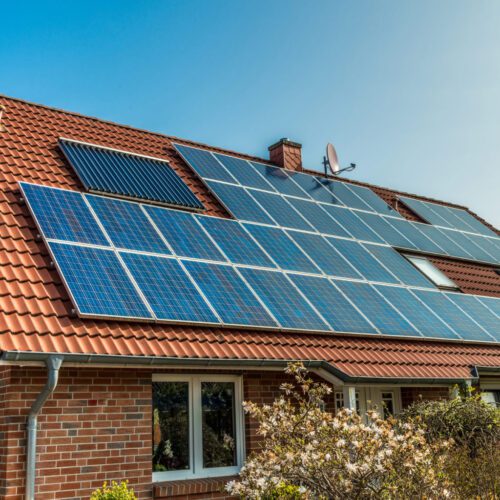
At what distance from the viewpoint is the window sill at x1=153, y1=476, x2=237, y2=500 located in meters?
8.95

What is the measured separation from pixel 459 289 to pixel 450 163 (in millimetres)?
3061

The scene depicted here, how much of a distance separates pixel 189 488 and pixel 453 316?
734 cm

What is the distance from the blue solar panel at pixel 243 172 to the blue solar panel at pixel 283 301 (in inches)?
155

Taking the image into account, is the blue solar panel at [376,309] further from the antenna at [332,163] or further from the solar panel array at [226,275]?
the antenna at [332,163]

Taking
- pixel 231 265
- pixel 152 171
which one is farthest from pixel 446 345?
pixel 152 171

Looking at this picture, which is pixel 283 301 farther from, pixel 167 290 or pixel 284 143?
pixel 284 143

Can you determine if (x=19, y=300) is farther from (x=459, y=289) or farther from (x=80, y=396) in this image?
(x=459, y=289)

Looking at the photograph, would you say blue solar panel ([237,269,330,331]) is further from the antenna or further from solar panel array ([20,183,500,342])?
the antenna

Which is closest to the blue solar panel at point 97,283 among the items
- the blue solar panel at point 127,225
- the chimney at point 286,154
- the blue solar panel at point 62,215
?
the blue solar panel at point 62,215

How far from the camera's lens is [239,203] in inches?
545

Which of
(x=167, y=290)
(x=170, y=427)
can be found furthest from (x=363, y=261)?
(x=170, y=427)

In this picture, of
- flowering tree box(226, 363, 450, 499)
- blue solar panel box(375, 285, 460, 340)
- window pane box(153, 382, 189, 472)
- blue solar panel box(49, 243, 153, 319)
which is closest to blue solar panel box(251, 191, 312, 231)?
blue solar panel box(375, 285, 460, 340)

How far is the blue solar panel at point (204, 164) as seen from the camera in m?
14.7

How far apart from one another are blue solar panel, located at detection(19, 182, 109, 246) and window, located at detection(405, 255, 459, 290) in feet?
26.8
